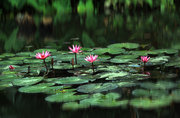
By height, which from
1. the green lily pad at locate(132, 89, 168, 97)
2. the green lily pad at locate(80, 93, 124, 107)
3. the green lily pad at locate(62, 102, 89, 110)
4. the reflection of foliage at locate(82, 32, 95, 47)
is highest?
the reflection of foliage at locate(82, 32, 95, 47)

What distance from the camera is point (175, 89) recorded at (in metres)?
1.73

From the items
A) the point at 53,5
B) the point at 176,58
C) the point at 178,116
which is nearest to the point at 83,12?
the point at 53,5

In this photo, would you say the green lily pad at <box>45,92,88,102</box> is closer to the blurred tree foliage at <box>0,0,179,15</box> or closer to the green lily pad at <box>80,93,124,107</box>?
the green lily pad at <box>80,93,124,107</box>

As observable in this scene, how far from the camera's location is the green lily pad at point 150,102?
1.48 meters

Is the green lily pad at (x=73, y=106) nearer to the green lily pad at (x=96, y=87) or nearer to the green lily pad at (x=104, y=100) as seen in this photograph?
the green lily pad at (x=104, y=100)

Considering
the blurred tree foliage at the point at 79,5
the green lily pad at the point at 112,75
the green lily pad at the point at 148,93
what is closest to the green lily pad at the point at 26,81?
the green lily pad at the point at 112,75

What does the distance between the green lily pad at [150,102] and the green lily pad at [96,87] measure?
217mm

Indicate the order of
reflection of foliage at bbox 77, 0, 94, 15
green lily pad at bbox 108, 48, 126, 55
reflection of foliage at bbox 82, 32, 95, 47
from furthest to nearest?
reflection of foliage at bbox 77, 0, 94, 15, reflection of foliage at bbox 82, 32, 95, 47, green lily pad at bbox 108, 48, 126, 55

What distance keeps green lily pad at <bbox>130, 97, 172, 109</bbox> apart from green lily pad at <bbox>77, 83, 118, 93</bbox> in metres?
0.22

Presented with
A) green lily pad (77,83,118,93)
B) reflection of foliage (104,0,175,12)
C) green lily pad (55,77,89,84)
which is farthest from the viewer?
reflection of foliage (104,0,175,12)

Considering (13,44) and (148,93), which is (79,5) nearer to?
(13,44)

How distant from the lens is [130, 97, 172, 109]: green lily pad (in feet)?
4.84

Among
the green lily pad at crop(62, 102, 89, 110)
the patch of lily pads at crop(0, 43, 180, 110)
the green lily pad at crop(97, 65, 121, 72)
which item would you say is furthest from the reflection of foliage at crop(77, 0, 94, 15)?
the green lily pad at crop(62, 102, 89, 110)

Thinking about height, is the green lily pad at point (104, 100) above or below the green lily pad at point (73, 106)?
above
